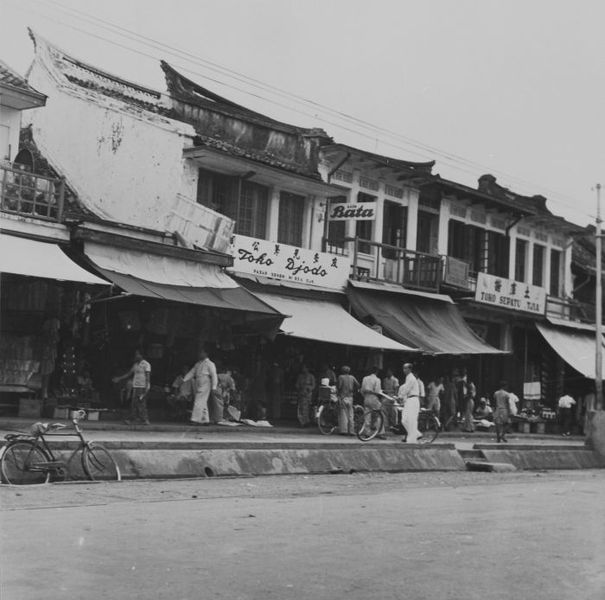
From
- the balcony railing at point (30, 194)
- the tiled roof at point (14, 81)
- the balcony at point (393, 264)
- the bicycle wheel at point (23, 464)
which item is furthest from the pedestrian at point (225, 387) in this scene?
the bicycle wheel at point (23, 464)

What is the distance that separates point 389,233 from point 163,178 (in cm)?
916

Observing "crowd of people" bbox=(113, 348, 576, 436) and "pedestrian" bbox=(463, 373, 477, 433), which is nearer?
"crowd of people" bbox=(113, 348, 576, 436)

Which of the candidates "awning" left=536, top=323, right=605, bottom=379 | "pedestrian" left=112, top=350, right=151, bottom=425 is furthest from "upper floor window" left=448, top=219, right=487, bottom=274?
"pedestrian" left=112, top=350, right=151, bottom=425

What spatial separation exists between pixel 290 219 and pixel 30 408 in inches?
386

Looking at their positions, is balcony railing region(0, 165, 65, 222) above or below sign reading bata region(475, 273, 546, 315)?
below

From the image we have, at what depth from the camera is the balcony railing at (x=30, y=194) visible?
761 inches

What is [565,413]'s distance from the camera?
35.3 meters

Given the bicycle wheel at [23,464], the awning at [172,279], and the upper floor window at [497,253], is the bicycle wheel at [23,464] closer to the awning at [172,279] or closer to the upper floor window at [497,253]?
the awning at [172,279]

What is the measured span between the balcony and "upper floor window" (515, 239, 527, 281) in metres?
6.95

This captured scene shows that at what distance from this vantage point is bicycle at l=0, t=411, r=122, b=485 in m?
11.8

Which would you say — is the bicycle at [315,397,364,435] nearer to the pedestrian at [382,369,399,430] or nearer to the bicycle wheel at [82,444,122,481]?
the pedestrian at [382,369,399,430]

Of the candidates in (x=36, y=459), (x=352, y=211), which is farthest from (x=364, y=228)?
(x=36, y=459)

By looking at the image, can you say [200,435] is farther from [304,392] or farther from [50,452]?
[50,452]

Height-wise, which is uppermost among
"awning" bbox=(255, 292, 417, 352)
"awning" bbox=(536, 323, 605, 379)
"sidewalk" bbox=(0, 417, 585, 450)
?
"awning" bbox=(536, 323, 605, 379)
